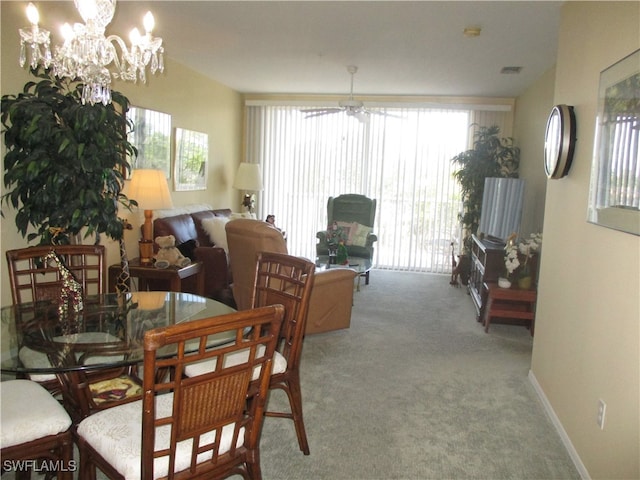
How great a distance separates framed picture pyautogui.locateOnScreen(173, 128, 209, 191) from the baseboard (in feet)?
14.3

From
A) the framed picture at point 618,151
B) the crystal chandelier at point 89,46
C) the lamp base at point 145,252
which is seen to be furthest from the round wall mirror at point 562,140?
the lamp base at point 145,252

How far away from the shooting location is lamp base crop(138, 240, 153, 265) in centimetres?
422

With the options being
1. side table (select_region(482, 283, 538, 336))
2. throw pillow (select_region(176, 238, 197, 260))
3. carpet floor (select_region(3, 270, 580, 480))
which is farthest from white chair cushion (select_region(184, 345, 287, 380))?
throw pillow (select_region(176, 238, 197, 260))

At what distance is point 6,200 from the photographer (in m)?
3.15

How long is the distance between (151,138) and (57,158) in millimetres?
1992

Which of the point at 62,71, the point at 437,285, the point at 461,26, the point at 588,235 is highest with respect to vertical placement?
the point at 461,26

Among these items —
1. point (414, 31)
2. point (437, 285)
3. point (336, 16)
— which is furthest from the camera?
point (437, 285)

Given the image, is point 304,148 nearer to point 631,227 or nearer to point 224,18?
point 224,18

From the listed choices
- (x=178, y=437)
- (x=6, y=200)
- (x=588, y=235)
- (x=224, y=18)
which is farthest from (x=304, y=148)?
(x=178, y=437)

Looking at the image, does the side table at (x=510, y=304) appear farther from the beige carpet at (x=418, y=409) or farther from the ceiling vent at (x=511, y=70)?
the ceiling vent at (x=511, y=70)

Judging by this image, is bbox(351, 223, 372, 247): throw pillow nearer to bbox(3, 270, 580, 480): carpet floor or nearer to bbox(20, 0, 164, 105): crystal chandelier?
bbox(3, 270, 580, 480): carpet floor

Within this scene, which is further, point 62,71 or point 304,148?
point 304,148

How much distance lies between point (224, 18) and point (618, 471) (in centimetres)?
386

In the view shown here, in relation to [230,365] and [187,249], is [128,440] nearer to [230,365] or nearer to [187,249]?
[230,365]
